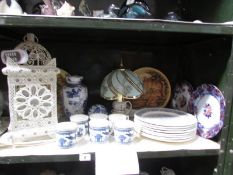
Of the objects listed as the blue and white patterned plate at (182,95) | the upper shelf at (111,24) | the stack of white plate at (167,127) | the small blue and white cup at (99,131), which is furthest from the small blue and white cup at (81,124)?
the blue and white patterned plate at (182,95)

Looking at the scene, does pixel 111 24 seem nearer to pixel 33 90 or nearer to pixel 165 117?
pixel 33 90

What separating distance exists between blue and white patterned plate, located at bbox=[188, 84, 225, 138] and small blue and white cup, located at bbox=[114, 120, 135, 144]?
262 mm

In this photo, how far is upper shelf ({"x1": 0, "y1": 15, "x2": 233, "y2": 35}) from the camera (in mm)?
618

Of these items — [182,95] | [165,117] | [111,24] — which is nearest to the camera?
[111,24]

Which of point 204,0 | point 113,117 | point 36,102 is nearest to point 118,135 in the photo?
point 113,117

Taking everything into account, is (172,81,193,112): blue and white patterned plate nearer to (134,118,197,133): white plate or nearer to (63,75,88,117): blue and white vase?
(134,118,197,133): white plate

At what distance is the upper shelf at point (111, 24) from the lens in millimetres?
618

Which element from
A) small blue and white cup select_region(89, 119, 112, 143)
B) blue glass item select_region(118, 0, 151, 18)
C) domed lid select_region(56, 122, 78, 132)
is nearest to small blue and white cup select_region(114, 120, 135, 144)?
small blue and white cup select_region(89, 119, 112, 143)

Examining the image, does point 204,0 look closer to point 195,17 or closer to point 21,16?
point 195,17

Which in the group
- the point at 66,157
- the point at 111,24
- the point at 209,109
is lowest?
the point at 66,157

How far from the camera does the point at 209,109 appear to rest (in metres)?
0.83

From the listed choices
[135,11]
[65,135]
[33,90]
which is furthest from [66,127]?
[135,11]

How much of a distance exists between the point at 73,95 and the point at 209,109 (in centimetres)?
49

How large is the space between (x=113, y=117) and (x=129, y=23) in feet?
1.11
